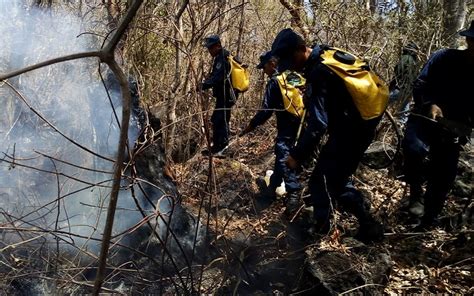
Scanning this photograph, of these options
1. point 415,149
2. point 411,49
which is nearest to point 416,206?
point 415,149

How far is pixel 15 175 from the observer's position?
4.56 metres

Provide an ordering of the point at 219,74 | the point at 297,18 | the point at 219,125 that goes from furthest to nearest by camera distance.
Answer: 1. the point at 297,18
2. the point at 219,125
3. the point at 219,74

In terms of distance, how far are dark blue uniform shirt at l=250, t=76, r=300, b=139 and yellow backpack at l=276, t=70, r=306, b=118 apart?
0.06m

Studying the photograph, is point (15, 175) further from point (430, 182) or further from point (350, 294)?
point (430, 182)

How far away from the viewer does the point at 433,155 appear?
3.68 metres

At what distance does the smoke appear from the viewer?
443 centimetres

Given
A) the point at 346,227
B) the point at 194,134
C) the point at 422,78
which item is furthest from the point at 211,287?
the point at 194,134

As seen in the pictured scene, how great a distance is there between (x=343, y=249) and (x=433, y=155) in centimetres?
115

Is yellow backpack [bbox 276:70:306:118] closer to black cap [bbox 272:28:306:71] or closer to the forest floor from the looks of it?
the forest floor

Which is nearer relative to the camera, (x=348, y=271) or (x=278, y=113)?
(x=348, y=271)

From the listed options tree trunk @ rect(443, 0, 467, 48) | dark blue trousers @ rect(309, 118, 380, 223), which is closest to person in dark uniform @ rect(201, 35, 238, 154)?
dark blue trousers @ rect(309, 118, 380, 223)

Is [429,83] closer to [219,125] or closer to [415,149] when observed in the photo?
[415,149]

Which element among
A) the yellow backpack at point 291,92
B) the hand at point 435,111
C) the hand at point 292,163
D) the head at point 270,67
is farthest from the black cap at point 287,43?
the head at point 270,67

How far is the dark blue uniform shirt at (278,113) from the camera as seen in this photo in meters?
4.77
